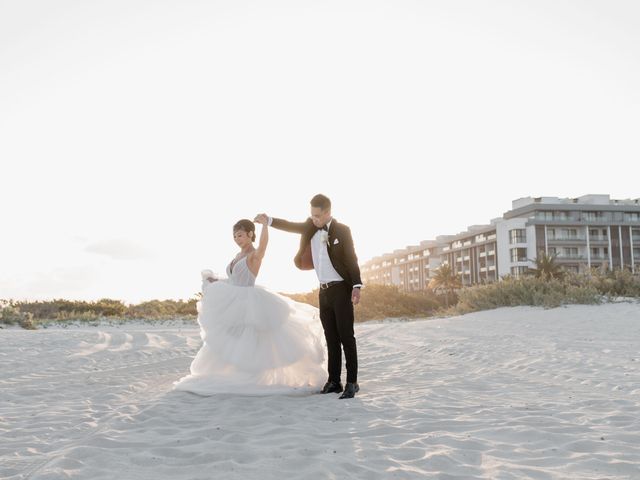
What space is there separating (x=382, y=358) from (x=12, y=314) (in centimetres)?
1346

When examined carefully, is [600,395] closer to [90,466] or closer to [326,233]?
[326,233]

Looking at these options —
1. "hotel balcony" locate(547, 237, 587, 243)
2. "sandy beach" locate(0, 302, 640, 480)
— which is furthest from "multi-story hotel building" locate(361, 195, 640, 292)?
"sandy beach" locate(0, 302, 640, 480)

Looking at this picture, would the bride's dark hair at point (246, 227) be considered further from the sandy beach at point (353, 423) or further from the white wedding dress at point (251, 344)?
the sandy beach at point (353, 423)

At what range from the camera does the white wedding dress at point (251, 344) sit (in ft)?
19.0

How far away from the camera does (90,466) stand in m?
3.35

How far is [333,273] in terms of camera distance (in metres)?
5.79

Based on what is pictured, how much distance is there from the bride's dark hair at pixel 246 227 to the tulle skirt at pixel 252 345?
0.59 meters

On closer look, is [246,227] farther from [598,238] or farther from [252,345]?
[598,238]

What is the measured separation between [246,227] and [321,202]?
92cm

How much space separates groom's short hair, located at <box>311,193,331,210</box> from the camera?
Answer: 5762 millimetres

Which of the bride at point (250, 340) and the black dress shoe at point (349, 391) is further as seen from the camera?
the bride at point (250, 340)

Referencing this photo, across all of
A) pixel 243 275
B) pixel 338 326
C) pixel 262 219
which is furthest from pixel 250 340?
pixel 262 219

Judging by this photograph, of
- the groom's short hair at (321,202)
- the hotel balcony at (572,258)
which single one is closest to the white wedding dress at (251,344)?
the groom's short hair at (321,202)

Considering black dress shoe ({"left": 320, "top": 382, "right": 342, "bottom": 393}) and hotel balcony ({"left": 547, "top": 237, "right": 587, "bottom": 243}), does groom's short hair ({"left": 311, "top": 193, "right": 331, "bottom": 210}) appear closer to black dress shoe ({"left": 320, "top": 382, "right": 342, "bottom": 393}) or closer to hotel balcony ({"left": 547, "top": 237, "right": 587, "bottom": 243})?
black dress shoe ({"left": 320, "top": 382, "right": 342, "bottom": 393})
